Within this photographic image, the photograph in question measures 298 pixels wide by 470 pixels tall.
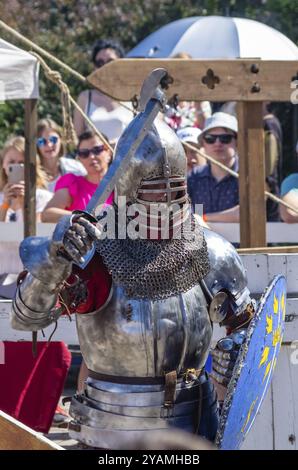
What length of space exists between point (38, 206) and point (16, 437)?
4.44 meters

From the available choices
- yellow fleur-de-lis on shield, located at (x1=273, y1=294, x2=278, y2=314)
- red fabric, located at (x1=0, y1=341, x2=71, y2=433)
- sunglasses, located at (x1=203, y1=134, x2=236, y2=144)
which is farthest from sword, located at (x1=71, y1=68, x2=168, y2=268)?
sunglasses, located at (x1=203, y1=134, x2=236, y2=144)

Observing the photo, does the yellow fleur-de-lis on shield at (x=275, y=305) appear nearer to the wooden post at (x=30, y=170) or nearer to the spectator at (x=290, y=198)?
the wooden post at (x=30, y=170)

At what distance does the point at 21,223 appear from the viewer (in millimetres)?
7723

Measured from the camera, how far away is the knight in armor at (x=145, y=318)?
15.2ft

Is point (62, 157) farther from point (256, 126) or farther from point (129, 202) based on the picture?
point (129, 202)

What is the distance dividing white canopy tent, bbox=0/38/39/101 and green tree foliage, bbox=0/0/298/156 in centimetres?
564

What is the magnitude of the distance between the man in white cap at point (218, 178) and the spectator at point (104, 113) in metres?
0.71

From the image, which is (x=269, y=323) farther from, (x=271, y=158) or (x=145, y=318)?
(x=271, y=158)

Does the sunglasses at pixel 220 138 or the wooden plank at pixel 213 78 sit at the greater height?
the wooden plank at pixel 213 78

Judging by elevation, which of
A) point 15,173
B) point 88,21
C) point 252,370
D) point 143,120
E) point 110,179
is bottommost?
point 252,370

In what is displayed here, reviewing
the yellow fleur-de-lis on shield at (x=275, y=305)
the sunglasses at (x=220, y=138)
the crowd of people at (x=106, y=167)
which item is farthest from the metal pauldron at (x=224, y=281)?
the sunglasses at (x=220, y=138)

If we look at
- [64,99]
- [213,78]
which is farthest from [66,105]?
[213,78]

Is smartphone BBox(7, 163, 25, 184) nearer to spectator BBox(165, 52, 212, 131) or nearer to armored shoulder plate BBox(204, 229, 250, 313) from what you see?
spectator BBox(165, 52, 212, 131)

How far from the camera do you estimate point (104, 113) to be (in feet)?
28.8
